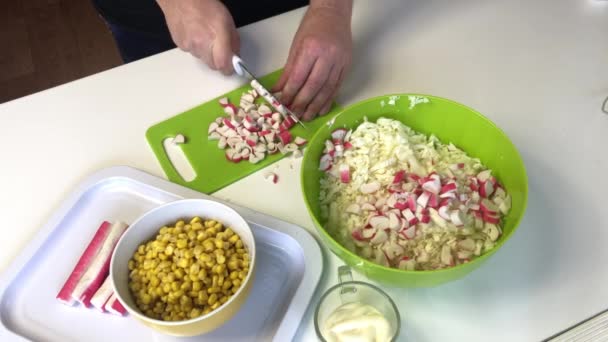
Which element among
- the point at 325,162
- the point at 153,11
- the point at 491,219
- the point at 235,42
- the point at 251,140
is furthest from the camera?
the point at 153,11

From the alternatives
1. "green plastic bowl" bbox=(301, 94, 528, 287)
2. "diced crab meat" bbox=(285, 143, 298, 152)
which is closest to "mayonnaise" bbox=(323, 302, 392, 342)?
"green plastic bowl" bbox=(301, 94, 528, 287)

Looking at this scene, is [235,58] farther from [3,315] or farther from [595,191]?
[595,191]

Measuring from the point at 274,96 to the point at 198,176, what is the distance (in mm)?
249

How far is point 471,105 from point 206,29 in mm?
611

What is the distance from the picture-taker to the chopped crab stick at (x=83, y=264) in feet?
2.77

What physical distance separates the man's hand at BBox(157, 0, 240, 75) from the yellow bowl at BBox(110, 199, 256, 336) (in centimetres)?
39

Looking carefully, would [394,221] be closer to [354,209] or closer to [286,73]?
[354,209]

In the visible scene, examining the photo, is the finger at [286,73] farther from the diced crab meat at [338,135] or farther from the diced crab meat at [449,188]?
the diced crab meat at [449,188]

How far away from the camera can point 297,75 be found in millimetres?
1075

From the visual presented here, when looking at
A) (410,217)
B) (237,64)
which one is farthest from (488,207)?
(237,64)

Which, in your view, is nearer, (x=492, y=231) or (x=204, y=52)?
(x=492, y=231)

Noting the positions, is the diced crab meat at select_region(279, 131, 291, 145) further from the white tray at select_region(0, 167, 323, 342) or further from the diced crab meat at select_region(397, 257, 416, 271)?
the diced crab meat at select_region(397, 257, 416, 271)

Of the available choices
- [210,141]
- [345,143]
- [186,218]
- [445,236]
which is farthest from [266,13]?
[445,236]

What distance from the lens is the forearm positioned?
3.74 ft
